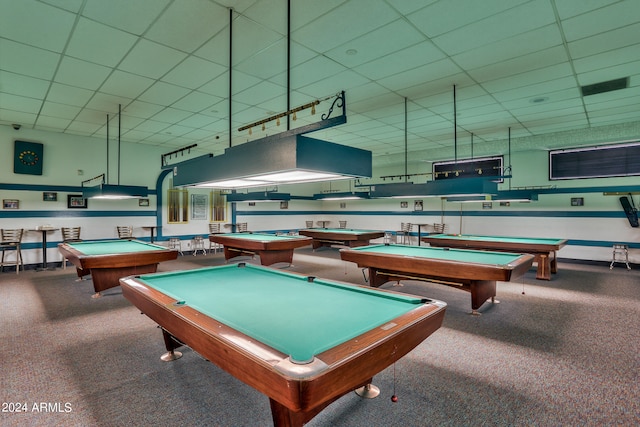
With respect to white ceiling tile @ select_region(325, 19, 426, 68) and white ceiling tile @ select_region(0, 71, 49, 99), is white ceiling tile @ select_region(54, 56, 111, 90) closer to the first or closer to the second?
white ceiling tile @ select_region(0, 71, 49, 99)

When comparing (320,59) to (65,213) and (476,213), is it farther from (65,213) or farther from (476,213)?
(476,213)

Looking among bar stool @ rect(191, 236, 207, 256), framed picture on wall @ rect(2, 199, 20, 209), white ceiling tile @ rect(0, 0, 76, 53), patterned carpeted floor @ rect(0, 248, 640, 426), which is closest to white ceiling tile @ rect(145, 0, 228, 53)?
white ceiling tile @ rect(0, 0, 76, 53)

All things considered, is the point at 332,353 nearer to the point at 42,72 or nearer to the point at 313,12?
the point at 313,12

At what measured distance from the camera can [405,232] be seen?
10555mm

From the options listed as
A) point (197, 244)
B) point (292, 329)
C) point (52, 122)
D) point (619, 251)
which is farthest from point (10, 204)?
point (619, 251)

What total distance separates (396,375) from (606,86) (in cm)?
505

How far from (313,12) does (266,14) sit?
0.43m

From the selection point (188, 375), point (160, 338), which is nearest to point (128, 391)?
point (188, 375)

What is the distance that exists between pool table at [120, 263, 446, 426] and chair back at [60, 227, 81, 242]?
6.09 metres

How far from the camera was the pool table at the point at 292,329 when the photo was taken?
1299 millimetres

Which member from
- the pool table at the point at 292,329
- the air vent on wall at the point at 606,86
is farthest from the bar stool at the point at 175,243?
the air vent on wall at the point at 606,86

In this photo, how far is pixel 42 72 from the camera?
4.06 metres

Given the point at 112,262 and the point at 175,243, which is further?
the point at 175,243

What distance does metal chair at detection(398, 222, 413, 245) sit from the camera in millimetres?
10723
